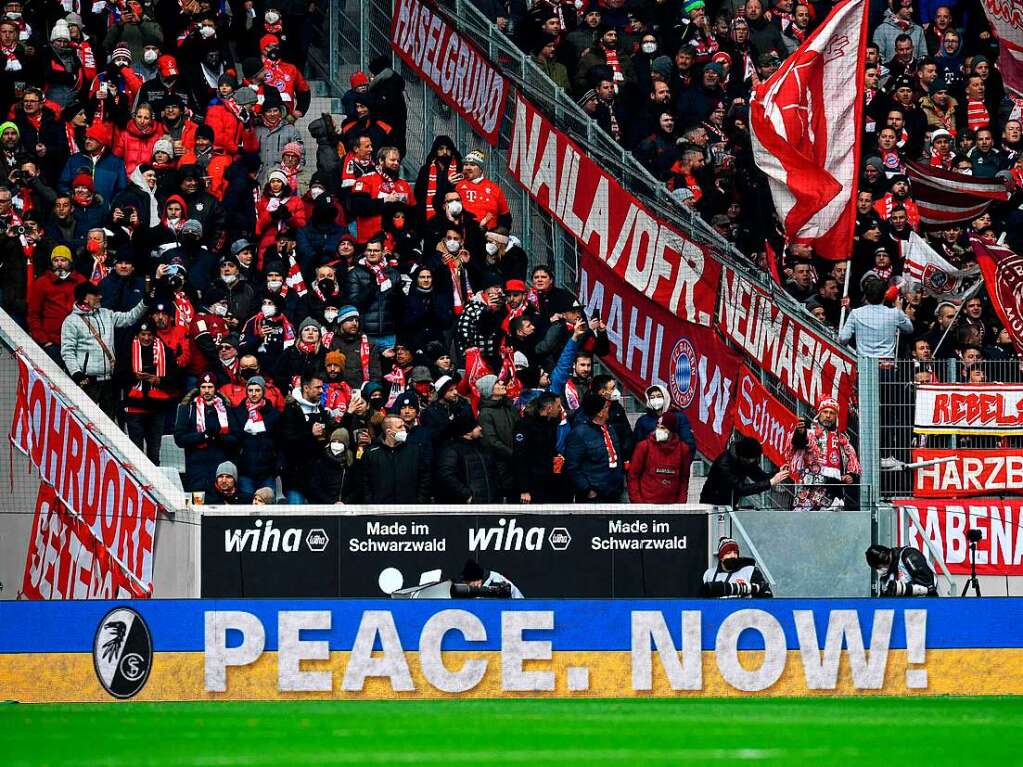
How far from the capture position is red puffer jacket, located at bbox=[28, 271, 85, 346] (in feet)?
59.9

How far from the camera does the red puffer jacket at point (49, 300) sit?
1827 centimetres

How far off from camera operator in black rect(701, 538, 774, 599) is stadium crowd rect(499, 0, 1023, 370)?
3576 mm

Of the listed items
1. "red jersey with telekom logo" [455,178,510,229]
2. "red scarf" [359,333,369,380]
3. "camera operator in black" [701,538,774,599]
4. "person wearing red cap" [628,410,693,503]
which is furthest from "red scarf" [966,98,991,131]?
"camera operator in black" [701,538,774,599]

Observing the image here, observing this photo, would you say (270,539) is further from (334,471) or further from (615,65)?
(615,65)

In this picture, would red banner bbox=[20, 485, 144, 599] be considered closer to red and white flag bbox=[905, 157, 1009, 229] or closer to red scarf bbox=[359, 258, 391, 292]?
red scarf bbox=[359, 258, 391, 292]

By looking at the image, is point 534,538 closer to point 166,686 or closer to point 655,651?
point 655,651

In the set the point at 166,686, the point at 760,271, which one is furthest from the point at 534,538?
the point at 760,271

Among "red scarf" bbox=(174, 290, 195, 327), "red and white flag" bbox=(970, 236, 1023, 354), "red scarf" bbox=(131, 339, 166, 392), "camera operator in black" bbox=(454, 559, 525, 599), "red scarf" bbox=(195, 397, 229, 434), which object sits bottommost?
"camera operator in black" bbox=(454, 559, 525, 599)

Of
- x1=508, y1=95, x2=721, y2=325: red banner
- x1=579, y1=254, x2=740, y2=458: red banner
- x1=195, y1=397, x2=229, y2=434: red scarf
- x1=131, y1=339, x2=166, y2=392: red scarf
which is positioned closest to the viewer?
x1=195, y1=397, x2=229, y2=434: red scarf

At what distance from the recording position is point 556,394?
1819cm

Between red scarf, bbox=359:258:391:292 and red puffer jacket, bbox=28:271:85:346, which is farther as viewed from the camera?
red scarf, bbox=359:258:391:292

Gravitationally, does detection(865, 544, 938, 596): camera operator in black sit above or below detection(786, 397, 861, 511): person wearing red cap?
below

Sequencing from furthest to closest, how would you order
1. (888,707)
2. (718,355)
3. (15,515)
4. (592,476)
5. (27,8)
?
(27,8)
(718,355)
(592,476)
(15,515)
(888,707)

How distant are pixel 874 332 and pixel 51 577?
291 inches
